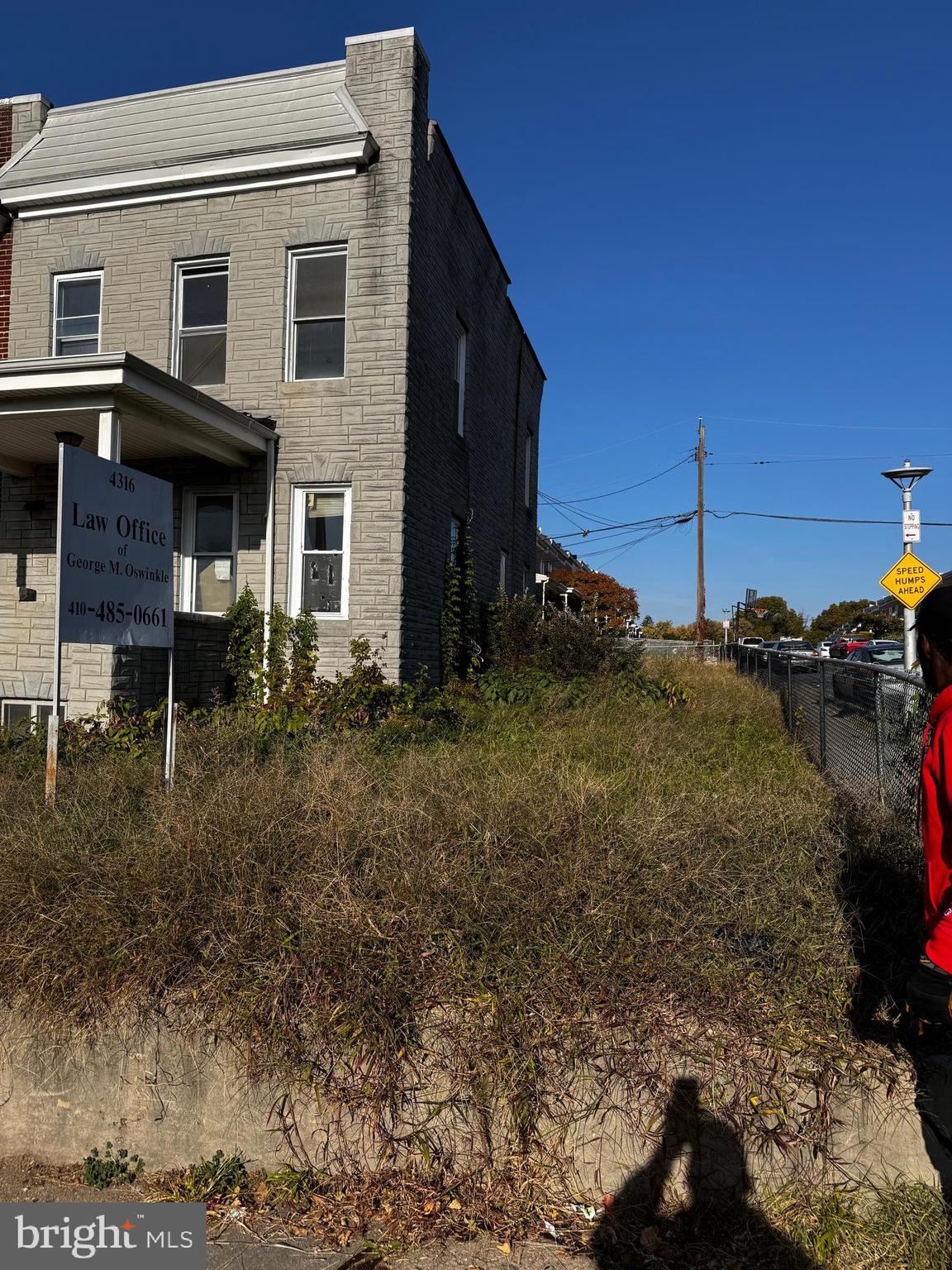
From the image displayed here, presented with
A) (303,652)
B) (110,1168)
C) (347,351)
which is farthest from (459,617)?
(110,1168)

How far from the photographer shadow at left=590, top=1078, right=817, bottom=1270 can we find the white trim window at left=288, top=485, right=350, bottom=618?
7836 millimetres

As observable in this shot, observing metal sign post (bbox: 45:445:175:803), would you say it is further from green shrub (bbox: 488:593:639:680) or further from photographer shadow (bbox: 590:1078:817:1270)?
green shrub (bbox: 488:593:639:680)

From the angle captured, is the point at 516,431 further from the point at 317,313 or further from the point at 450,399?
the point at 317,313

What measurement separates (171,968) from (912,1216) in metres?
2.55

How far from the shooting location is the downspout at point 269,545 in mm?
10086

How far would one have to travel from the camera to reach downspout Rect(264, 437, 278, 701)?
33.1 feet

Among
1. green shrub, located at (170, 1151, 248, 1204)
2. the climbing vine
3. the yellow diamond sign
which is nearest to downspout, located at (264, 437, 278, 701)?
the climbing vine

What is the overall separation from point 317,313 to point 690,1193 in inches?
392

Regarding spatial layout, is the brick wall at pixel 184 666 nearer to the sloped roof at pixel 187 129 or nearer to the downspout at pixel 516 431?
the sloped roof at pixel 187 129

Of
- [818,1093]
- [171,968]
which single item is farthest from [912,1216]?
[171,968]

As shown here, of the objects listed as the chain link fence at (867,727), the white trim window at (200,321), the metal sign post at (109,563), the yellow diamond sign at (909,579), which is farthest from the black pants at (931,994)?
the yellow diamond sign at (909,579)

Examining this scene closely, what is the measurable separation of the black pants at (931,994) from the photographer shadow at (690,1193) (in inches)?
34.8

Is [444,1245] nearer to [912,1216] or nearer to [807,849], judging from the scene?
[912,1216]

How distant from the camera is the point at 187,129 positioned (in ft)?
35.6
